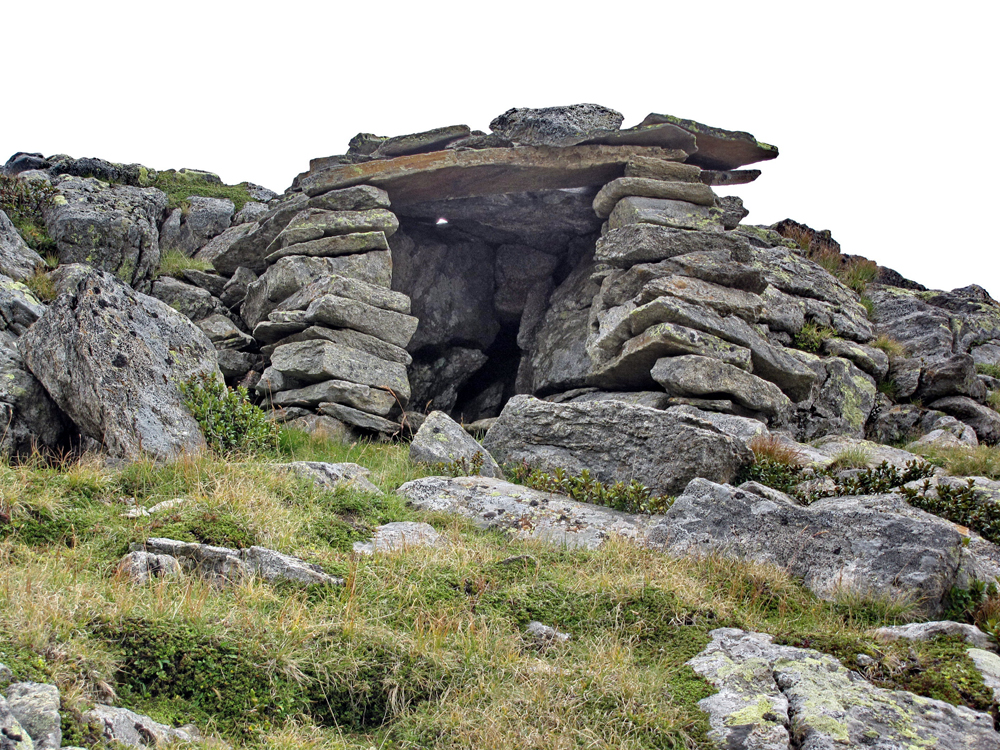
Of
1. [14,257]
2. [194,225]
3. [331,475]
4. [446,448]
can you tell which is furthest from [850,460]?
[194,225]

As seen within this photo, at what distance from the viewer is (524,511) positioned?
9.03 meters

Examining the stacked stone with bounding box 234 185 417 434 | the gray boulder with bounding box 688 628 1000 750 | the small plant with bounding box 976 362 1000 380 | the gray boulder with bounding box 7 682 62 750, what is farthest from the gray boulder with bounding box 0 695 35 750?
the small plant with bounding box 976 362 1000 380

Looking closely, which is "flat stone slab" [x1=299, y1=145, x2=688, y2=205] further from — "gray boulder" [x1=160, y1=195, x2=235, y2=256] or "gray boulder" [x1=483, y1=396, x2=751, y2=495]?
"gray boulder" [x1=483, y1=396, x2=751, y2=495]

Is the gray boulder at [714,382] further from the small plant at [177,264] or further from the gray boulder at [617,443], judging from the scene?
Result: the small plant at [177,264]

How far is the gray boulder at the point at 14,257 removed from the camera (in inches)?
475

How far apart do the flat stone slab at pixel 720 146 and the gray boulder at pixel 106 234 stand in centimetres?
Result: 1025

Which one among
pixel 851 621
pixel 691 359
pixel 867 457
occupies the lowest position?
pixel 851 621

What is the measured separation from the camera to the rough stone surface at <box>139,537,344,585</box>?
21.0ft

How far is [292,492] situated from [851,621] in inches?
214

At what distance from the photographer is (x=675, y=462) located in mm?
9844

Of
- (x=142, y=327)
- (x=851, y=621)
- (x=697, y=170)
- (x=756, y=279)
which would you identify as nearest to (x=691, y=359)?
(x=756, y=279)

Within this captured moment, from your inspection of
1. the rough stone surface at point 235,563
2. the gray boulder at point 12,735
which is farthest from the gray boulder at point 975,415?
the gray boulder at point 12,735

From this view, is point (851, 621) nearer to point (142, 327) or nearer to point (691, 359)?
point (691, 359)

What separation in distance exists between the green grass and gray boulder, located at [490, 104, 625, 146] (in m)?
7.95
